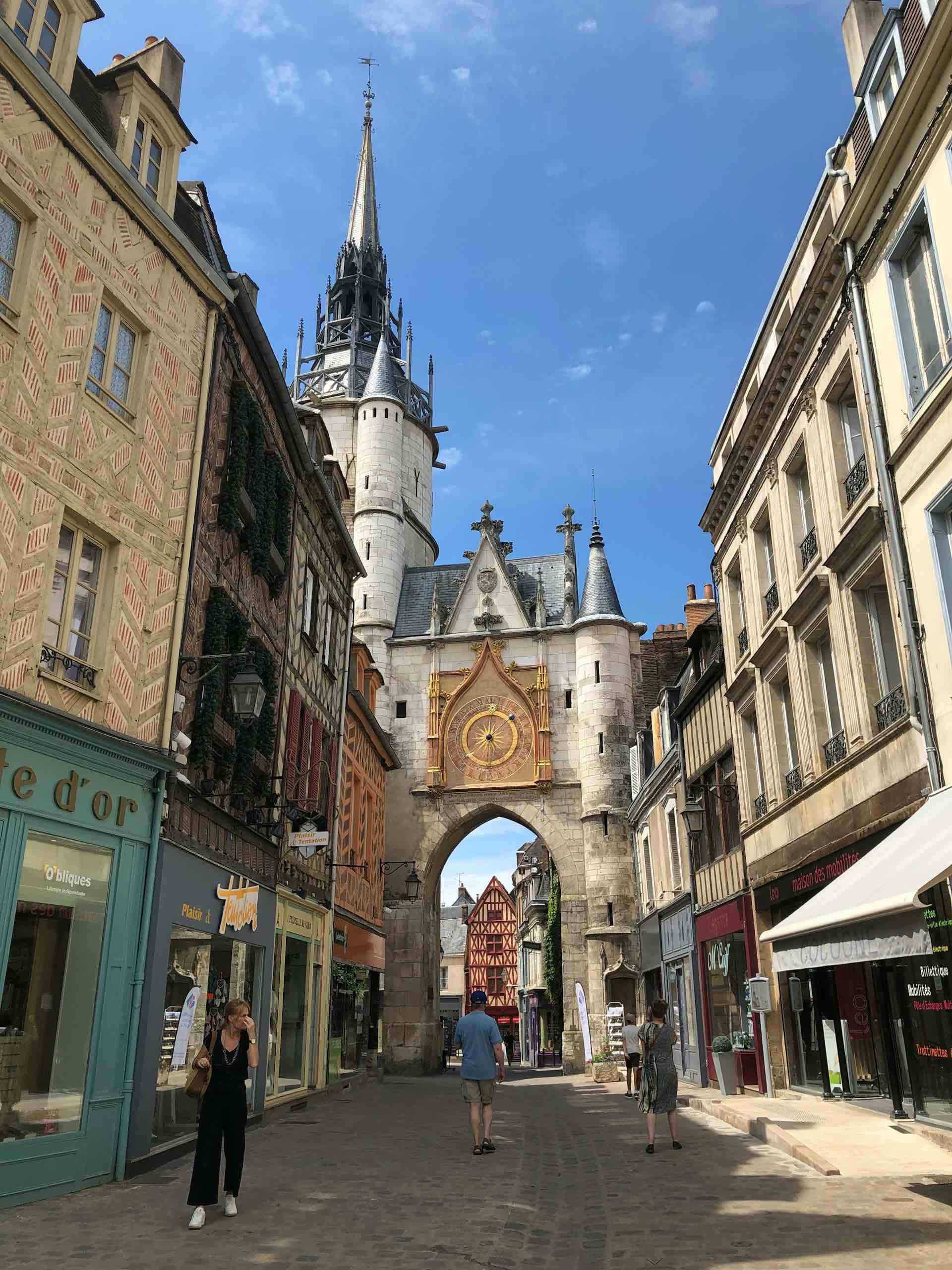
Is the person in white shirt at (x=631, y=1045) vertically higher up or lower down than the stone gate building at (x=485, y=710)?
lower down

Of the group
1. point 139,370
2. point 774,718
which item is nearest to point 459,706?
point 774,718

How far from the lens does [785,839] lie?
1205 centimetres

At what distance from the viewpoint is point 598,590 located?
31438mm

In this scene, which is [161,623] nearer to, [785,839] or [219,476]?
[219,476]

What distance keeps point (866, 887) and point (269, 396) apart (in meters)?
8.83

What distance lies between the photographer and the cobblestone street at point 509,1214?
4.83 m

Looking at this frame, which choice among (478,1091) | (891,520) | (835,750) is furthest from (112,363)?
(835,750)

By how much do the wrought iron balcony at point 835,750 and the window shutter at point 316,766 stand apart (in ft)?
22.8

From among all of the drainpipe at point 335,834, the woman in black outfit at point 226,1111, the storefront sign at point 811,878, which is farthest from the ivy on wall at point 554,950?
the woman in black outfit at point 226,1111

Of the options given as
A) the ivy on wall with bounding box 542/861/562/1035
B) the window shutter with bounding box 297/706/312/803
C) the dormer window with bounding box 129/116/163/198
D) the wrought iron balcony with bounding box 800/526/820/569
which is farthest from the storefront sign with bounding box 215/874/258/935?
the ivy on wall with bounding box 542/861/562/1035

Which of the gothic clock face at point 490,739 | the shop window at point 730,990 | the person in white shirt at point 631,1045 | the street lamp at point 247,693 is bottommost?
the person in white shirt at point 631,1045

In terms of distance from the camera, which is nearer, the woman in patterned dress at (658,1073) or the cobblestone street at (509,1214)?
the cobblestone street at (509,1214)

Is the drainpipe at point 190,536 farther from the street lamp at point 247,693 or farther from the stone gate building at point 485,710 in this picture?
the stone gate building at point 485,710

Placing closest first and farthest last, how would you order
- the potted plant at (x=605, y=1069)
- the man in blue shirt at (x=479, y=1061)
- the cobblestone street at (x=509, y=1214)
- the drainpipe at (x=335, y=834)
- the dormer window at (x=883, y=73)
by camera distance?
the cobblestone street at (x=509, y=1214) < the man in blue shirt at (x=479, y=1061) < the dormer window at (x=883, y=73) < the drainpipe at (x=335, y=834) < the potted plant at (x=605, y=1069)
